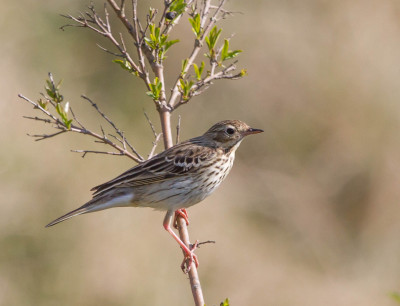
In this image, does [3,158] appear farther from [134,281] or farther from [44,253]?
[134,281]

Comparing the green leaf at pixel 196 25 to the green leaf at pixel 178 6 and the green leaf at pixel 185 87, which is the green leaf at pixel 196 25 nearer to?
the green leaf at pixel 178 6

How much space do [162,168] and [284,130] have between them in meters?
7.12

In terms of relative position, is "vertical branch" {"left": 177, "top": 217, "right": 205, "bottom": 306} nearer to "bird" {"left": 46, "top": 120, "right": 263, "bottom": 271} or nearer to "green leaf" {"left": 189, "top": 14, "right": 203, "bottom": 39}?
"bird" {"left": 46, "top": 120, "right": 263, "bottom": 271}

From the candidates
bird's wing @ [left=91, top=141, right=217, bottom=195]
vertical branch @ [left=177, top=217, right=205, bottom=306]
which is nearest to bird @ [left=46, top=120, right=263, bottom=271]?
bird's wing @ [left=91, top=141, right=217, bottom=195]

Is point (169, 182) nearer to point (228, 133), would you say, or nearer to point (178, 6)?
point (228, 133)

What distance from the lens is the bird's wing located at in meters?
6.02

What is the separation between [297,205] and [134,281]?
160 inches

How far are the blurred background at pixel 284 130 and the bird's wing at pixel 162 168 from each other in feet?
17.2

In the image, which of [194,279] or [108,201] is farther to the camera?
[108,201]

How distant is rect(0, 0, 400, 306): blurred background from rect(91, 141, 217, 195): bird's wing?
523 centimetres

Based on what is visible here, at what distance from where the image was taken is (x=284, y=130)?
12930mm

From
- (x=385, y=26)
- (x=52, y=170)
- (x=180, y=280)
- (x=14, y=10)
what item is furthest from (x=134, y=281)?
(x=385, y=26)

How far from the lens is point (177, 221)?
611 cm

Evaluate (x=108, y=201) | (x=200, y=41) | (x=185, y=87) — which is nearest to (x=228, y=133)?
(x=108, y=201)
